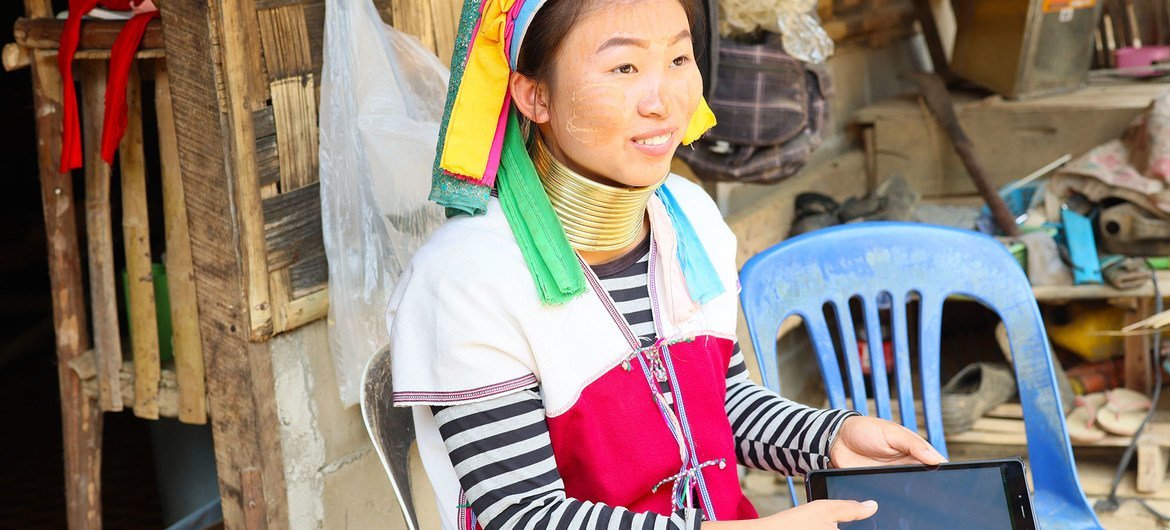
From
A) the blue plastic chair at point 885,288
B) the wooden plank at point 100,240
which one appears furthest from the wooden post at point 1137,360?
the wooden plank at point 100,240

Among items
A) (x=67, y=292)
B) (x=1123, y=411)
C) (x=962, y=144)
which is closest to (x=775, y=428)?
(x=67, y=292)

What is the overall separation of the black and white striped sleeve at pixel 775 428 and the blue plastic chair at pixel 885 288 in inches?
19.5

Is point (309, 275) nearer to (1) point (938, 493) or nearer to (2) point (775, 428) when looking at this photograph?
(2) point (775, 428)

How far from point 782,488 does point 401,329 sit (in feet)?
9.43

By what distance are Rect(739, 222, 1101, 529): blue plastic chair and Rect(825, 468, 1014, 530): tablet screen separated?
A: 0.76 meters

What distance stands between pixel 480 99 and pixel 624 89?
21 cm

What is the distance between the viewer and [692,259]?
72.3 inches

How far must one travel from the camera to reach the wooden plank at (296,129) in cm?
238

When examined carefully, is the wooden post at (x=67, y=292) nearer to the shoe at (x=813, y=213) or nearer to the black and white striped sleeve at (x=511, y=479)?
the black and white striped sleeve at (x=511, y=479)

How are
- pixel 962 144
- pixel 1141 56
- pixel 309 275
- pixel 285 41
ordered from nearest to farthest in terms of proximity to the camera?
pixel 285 41 → pixel 309 275 → pixel 962 144 → pixel 1141 56

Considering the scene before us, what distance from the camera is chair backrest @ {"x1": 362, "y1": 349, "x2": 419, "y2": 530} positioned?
1802 millimetres

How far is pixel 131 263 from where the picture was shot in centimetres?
283

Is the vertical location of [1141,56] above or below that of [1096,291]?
above

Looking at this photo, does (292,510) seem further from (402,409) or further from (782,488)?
(782,488)
